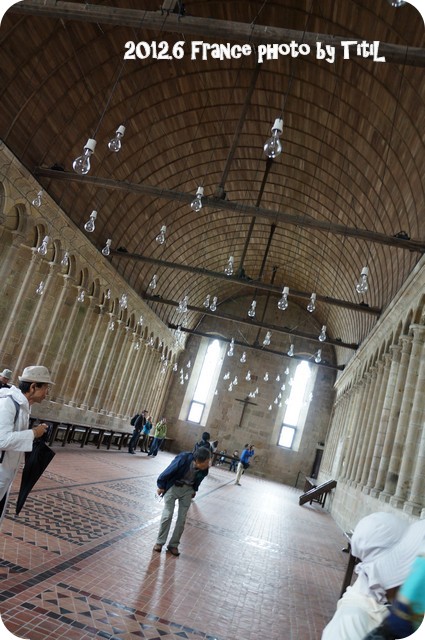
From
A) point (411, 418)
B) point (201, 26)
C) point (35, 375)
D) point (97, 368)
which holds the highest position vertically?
point (201, 26)

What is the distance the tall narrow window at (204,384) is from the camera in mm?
38219

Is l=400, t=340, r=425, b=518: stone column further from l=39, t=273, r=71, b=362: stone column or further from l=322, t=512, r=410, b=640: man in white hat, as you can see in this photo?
l=39, t=273, r=71, b=362: stone column

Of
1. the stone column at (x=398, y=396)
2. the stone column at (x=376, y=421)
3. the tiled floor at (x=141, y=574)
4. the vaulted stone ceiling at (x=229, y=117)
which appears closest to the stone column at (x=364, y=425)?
the stone column at (x=376, y=421)

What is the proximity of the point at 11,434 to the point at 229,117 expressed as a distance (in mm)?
16087

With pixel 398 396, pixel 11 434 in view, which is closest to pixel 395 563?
pixel 11 434

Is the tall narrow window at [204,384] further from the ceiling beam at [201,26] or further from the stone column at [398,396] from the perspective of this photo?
the ceiling beam at [201,26]

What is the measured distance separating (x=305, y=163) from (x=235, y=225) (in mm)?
7422

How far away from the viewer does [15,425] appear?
3.79 m

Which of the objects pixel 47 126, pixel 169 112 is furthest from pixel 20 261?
pixel 169 112

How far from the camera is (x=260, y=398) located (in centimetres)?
3734

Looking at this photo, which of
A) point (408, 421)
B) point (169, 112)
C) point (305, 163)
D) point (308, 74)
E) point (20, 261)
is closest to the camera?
point (408, 421)

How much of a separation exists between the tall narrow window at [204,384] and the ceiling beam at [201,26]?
101 ft

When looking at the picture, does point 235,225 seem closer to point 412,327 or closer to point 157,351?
point 157,351

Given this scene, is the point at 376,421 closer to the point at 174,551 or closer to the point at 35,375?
the point at 174,551
